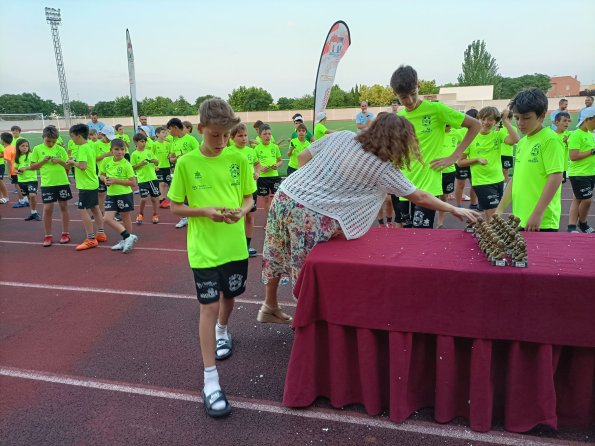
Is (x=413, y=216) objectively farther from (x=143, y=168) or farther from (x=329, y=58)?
(x=143, y=168)

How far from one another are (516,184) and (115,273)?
5.10 metres

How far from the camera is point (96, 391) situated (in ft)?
10.00

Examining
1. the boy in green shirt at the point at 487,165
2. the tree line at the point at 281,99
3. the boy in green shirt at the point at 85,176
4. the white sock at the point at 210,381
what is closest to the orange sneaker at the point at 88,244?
the boy in green shirt at the point at 85,176

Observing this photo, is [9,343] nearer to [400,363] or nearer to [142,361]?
[142,361]

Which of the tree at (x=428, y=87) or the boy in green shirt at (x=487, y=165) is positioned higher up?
the tree at (x=428, y=87)

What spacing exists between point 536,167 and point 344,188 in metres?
1.62

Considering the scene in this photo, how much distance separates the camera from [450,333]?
Answer: 2342 mm

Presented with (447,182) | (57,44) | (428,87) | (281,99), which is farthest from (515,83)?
(447,182)

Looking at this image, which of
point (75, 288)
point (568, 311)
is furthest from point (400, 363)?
point (75, 288)

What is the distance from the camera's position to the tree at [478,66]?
235 feet

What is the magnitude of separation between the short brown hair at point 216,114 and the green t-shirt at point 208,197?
0.86 feet

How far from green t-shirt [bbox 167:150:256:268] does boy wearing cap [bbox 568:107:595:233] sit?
20.5 ft

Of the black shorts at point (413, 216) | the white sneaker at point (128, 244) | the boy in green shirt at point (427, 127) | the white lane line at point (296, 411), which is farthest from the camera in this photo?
the white sneaker at point (128, 244)

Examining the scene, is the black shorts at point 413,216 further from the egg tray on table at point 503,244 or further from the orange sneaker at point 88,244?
the orange sneaker at point 88,244
